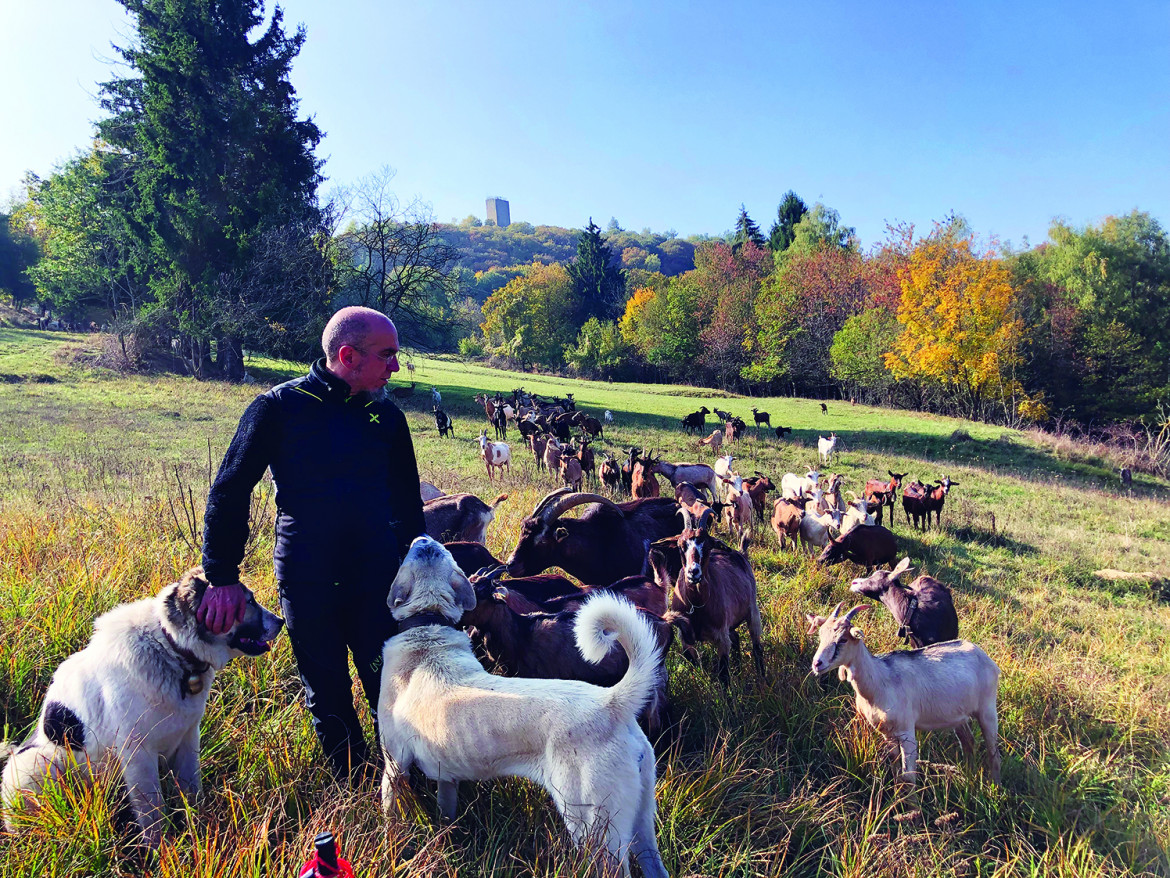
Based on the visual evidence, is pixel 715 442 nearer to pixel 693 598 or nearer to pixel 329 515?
pixel 693 598

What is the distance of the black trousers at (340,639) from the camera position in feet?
9.76

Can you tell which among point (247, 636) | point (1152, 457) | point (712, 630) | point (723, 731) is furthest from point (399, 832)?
point (1152, 457)

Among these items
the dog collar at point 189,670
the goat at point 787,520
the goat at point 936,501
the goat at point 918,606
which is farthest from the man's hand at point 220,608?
the goat at point 936,501

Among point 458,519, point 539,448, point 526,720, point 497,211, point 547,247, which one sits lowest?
point 539,448

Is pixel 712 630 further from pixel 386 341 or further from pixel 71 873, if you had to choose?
pixel 71 873

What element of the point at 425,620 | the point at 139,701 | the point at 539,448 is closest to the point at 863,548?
the point at 425,620

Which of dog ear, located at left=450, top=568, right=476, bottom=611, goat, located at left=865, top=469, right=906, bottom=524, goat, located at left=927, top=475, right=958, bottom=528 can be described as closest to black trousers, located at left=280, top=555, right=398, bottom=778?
dog ear, located at left=450, top=568, right=476, bottom=611

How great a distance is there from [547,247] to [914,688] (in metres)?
138

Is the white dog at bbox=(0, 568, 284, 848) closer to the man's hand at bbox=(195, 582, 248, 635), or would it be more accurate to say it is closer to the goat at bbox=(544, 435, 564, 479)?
the man's hand at bbox=(195, 582, 248, 635)

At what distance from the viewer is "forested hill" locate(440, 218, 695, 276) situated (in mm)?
105688

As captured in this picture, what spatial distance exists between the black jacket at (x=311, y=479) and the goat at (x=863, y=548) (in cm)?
644

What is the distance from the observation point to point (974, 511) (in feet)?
42.7

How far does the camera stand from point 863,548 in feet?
25.7

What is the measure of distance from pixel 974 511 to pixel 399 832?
13862mm
